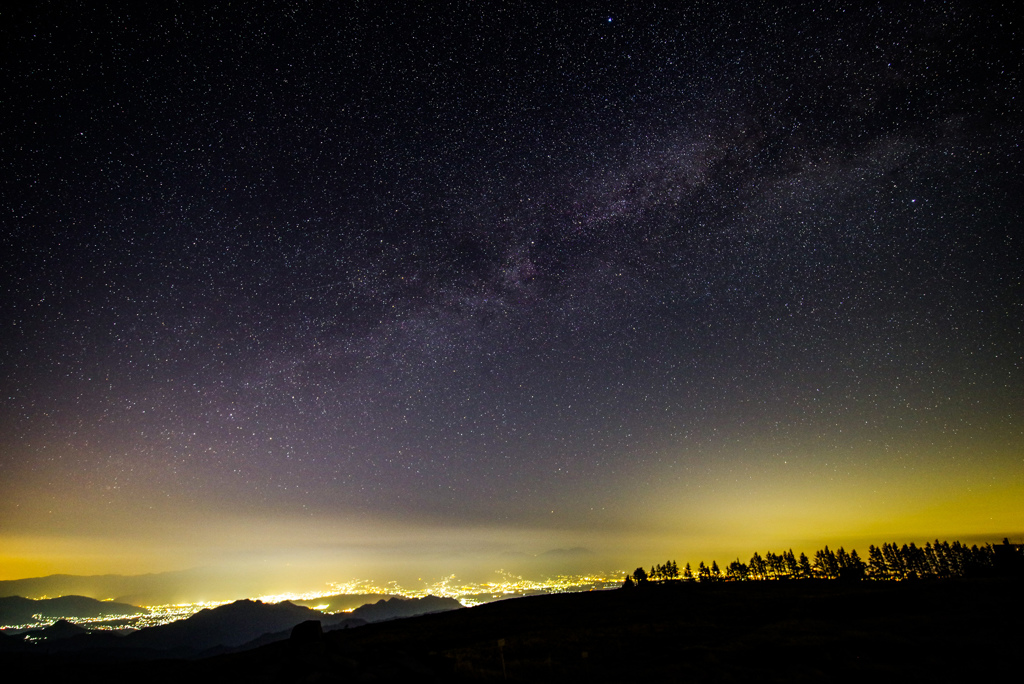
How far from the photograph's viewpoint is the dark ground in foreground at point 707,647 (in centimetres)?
1772

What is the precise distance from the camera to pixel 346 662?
18641mm

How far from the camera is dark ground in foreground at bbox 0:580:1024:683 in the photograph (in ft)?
58.1

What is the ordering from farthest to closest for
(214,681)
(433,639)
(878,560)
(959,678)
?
(878,560) → (433,639) → (214,681) → (959,678)

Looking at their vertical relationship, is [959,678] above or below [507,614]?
above

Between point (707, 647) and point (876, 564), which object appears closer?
point (707, 647)

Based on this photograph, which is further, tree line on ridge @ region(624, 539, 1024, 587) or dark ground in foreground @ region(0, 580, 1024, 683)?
tree line on ridge @ region(624, 539, 1024, 587)

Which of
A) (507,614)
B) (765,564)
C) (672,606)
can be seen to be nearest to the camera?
(672,606)

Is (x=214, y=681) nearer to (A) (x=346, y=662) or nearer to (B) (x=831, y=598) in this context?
(A) (x=346, y=662)

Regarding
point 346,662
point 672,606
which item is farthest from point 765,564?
point 346,662

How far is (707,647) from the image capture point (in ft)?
73.3

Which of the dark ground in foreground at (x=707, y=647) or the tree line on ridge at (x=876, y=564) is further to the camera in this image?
the tree line on ridge at (x=876, y=564)

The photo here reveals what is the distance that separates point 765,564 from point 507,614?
84.4m

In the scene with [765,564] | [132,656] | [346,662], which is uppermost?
[346,662]

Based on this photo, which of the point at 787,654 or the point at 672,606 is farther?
the point at 672,606
